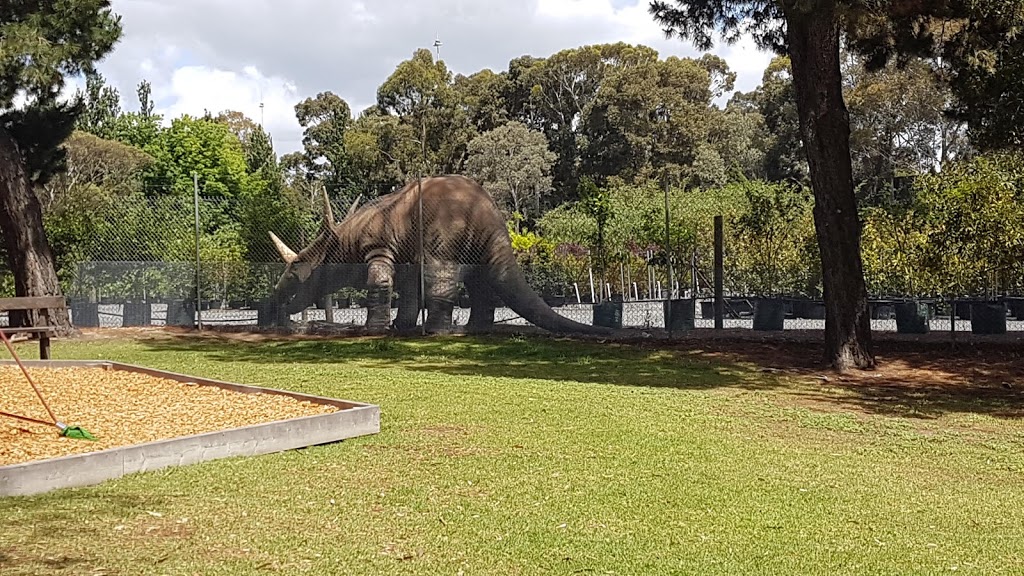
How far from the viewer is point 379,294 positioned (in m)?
19.8

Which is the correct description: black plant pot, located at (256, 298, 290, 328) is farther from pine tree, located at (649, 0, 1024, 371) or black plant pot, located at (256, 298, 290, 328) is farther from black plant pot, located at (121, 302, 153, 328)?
pine tree, located at (649, 0, 1024, 371)

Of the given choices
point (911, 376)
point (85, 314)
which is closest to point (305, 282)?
point (85, 314)

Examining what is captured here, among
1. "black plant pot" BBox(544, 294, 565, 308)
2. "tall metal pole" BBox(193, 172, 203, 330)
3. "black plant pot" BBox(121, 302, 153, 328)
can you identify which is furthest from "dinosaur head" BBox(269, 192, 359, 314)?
"black plant pot" BBox(544, 294, 565, 308)

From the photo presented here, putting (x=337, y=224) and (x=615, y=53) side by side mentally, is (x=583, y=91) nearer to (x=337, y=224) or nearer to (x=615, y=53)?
(x=615, y=53)

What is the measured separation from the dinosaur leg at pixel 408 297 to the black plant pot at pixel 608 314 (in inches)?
137

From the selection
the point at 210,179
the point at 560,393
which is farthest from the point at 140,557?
the point at 210,179

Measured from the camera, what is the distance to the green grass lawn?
16.2 feet

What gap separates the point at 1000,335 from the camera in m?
15.3

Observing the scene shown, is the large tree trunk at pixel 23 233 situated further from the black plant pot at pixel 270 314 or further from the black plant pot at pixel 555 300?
the black plant pot at pixel 555 300

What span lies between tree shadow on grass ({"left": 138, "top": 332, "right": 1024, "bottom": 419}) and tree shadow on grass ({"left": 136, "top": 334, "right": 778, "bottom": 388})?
0.05ft

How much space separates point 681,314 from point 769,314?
1491 millimetres

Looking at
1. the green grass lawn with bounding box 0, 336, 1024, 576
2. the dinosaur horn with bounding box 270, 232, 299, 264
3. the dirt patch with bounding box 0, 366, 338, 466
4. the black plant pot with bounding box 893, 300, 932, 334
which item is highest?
the dinosaur horn with bounding box 270, 232, 299, 264

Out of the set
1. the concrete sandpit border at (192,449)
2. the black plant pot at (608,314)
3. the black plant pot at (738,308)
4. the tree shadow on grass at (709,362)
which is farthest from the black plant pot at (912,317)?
→ the concrete sandpit border at (192,449)

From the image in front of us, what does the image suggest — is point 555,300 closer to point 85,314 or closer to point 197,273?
point 197,273
